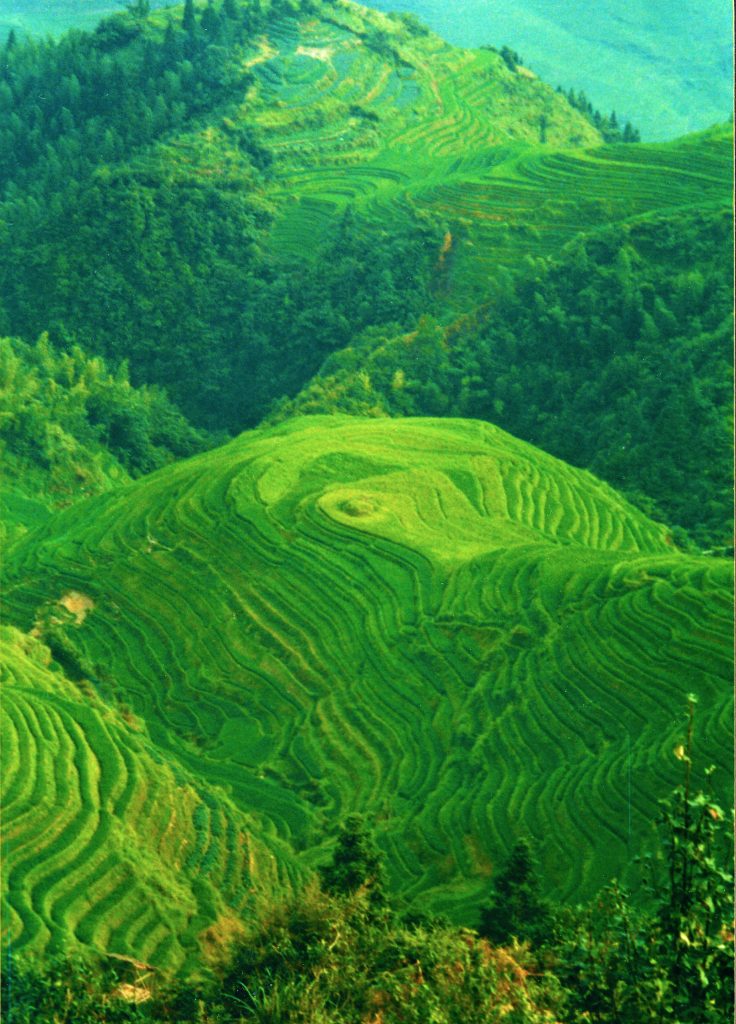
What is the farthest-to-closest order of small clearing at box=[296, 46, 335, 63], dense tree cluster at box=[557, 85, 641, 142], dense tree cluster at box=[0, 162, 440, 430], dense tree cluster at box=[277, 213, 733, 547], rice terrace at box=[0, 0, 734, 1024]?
small clearing at box=[296, 46, 335, 63] < dense tree cluster at box=[557, 85, 641, 142] < dense tree cluster at box=[0, 162, 440, 430] < dense tree cluster at box=[277, 213, 733, 547] < rice terrace at box=[0, 0, 734, 1024]

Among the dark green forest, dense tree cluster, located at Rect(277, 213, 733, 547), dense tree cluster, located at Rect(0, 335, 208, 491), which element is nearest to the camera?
dense tree cluster, located at Rect(277, 213, 733, 547)

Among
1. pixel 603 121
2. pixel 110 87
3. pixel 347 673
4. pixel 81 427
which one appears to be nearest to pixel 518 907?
pixel 347 673

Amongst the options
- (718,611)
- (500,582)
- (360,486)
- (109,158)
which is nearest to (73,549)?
(360,486)

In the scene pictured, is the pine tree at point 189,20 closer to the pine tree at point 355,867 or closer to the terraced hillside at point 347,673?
the terraced hillside at point 347,673

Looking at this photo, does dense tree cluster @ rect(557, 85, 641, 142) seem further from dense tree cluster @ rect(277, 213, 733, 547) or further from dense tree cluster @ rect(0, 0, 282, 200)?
dense tree cluster @ rect(0, 0, 282, 200)

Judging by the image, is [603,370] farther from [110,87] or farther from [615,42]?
[110,87]

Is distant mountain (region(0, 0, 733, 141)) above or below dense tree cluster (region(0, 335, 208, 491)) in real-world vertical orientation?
above


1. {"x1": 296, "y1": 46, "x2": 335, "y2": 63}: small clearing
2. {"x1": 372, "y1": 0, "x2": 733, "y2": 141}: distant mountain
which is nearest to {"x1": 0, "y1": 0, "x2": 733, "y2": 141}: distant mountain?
{"x1": 372, "y1": 0, "x2": 733, "y2": 141}: distant mountain

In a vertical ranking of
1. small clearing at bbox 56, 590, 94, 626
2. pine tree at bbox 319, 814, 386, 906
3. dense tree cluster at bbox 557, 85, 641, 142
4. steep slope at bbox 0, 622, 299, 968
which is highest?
dense tree cluster at bbox 557, 85, 641, 142
